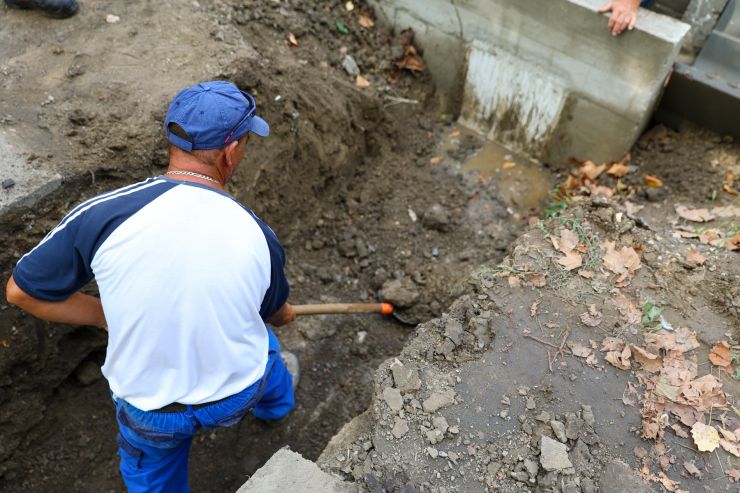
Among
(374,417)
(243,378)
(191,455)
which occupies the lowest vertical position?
(191,455)

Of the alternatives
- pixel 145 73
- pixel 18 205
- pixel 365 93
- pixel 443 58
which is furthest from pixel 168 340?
pixel 443 58

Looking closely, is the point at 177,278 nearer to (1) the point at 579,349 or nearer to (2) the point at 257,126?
(2) the point at 257,126

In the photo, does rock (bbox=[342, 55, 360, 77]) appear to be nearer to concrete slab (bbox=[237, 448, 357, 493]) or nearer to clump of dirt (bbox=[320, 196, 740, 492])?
clump of dirt (bbox=[320, 196, 740, 492])

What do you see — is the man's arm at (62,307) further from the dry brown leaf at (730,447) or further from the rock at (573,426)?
the dry brown leaf at (730,447)

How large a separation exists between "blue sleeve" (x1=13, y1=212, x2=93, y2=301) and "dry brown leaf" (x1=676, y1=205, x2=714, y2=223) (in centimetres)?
400

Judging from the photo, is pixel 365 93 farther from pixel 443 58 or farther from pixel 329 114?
pixel 443 58

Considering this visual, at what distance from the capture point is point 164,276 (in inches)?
81.3

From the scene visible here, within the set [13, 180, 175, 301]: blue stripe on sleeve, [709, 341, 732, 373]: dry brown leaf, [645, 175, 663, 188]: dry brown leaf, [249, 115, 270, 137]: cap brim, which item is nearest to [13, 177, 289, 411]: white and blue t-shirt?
[13, 180, 175, 301]: blue stripe on sleeve

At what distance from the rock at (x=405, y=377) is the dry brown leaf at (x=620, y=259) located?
1434mm

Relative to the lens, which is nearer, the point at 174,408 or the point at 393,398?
the point at 174,408

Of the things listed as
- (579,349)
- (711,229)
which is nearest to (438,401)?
(579,349)

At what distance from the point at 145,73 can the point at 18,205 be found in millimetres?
1297

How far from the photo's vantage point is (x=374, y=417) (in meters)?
2.74

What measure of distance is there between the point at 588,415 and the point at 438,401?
2.41ft
